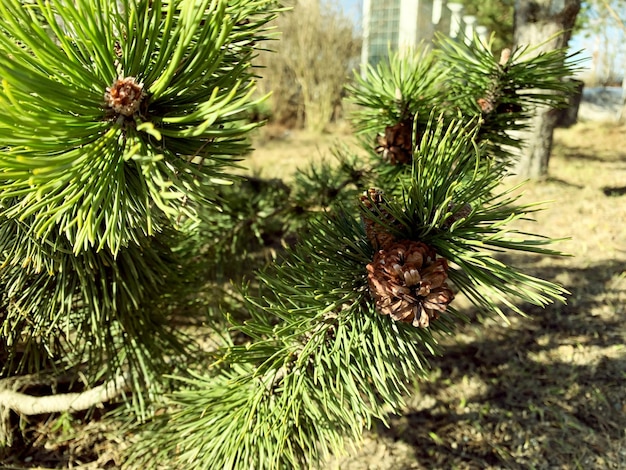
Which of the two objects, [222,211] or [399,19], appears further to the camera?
[399,19]

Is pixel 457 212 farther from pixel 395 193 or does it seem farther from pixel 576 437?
pixel 576 437

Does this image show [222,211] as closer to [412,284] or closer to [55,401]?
[412,284]

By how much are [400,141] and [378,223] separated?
26 centimetres

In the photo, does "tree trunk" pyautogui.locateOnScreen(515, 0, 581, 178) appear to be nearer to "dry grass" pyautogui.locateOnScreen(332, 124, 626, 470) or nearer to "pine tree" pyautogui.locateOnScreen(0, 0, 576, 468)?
"dry grass" pyautogui.locateOnScreen(332, 124, 626, 470)

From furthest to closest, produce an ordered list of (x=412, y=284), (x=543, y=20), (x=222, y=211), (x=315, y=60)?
(x=315, y=60) < (x=543, y=20) < (x=222, y=211) < (x=412, y=284)

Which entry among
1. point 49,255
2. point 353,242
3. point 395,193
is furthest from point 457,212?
point 49,255

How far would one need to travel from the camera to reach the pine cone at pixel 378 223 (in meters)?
0.48

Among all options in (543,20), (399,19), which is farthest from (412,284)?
(399,19)

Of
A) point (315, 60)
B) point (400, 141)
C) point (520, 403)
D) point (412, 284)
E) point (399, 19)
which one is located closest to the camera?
point (412, 284)

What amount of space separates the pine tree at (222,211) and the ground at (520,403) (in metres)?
0.33

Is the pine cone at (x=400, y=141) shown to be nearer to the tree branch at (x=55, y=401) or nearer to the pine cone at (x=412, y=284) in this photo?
the pine cone at (x=412, y=284)

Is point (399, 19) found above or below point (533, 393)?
above

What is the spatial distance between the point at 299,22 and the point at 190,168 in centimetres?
579

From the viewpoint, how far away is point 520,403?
1.23 m
